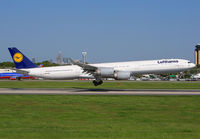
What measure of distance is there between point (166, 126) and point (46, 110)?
8932mm

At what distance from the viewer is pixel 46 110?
1888cm

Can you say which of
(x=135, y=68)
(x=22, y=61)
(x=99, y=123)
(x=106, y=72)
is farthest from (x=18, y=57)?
(x=99, y=123)

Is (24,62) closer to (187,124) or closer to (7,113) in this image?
(7,113)

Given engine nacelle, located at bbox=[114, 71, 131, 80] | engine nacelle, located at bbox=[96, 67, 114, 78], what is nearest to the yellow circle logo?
engine nacelle, located at bbox=[96, 67, 114, 78]

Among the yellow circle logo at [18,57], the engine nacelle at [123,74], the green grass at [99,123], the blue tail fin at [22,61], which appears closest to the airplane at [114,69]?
the engine nacelle at [123,74]

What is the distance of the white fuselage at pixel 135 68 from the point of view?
40375mm

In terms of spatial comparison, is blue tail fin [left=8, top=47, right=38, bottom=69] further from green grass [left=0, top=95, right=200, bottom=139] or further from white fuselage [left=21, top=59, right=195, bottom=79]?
green grass [left=0, top=95, right=200, bottom=139]

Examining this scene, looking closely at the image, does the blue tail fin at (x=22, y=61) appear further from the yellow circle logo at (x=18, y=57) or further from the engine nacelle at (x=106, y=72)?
the engine nacelle at (x=106, y=72)

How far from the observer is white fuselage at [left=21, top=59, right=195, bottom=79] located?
40375mm

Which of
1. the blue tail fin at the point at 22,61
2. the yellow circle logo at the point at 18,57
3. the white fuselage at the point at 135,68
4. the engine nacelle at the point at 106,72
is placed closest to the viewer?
the engine nacelle at the point at 106,72

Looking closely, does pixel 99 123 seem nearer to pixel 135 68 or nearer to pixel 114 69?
pixel 114 69

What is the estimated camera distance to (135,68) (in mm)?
40344

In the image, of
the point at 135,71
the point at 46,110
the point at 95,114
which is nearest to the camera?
the point at 95,114

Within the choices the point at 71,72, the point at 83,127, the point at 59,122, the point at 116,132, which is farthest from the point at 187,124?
the point at 71,72
